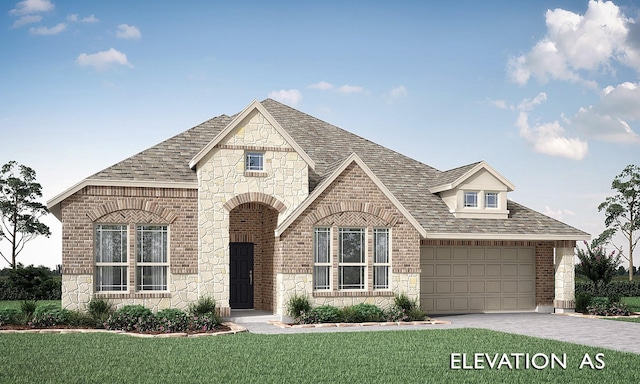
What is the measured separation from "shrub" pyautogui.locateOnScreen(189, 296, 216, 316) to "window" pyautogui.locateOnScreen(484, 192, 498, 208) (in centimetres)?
1126

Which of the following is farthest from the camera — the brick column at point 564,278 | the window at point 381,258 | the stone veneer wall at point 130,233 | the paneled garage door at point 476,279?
the brick column at point 564,278

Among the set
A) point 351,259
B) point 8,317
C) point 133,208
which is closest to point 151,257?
point 133,208

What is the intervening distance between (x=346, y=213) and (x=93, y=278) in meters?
8.07

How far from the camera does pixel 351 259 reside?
958 inches

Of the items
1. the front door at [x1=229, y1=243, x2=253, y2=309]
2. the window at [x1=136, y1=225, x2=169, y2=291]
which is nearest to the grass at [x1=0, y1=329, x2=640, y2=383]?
the window at [x1=136, y1=225, x2=169, y2=291]

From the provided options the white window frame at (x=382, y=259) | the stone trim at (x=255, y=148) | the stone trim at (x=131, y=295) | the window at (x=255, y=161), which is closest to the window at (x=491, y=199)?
the white window frame at (x=382, y=259)

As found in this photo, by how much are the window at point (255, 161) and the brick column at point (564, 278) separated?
1160cm

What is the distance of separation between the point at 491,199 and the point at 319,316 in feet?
30.5

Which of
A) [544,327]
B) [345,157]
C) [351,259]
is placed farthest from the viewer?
[345,157]

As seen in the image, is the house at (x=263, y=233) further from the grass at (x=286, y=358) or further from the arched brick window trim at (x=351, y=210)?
the grass at (x=286, y=358)

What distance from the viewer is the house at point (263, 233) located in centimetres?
2303

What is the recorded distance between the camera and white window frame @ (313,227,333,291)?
2392 cm

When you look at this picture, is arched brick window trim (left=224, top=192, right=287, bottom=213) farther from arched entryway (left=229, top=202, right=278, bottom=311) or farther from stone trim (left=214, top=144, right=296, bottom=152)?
stone trim (left=214, top=144, right=296, bottom=152)

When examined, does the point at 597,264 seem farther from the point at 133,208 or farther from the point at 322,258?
the point at 133,208
